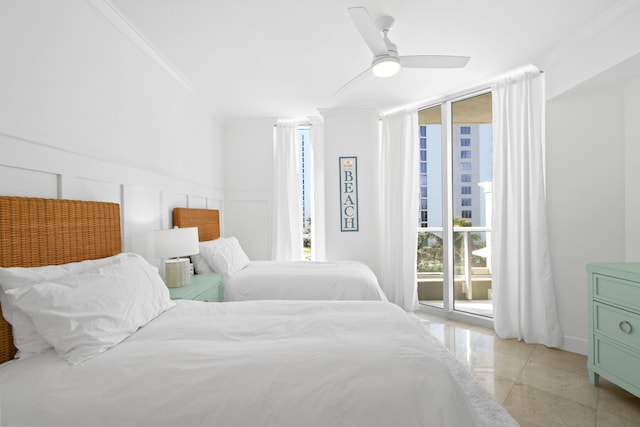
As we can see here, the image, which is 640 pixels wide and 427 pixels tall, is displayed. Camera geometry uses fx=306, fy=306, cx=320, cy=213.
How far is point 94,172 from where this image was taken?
195 cm

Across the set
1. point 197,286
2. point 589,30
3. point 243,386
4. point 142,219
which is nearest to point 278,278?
point 197,286

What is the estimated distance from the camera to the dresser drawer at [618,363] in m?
1.89

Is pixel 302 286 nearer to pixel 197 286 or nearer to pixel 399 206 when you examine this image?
pixel 197 286

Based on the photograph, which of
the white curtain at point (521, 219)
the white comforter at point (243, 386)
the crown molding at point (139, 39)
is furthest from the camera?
the white curtain at point (521, 219)

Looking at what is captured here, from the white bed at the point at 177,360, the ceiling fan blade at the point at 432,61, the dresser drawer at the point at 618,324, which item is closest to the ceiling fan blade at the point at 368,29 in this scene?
the ceiling fan blade at the point at 432,61

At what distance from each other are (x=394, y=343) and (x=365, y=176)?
3184 mm

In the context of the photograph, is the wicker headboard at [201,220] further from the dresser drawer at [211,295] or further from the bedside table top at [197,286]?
the dresser drawer at [211,295]

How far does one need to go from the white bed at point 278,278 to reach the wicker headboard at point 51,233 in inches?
39.5

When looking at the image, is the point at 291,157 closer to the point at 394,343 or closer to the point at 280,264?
the point at 280,264

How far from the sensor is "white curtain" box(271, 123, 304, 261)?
450 centimetres

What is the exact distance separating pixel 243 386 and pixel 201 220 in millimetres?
A: 2706

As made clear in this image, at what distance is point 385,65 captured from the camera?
7.33ft

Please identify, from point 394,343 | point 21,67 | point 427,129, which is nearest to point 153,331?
point 394,343

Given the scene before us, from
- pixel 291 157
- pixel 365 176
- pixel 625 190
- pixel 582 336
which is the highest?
pixel 291 157
